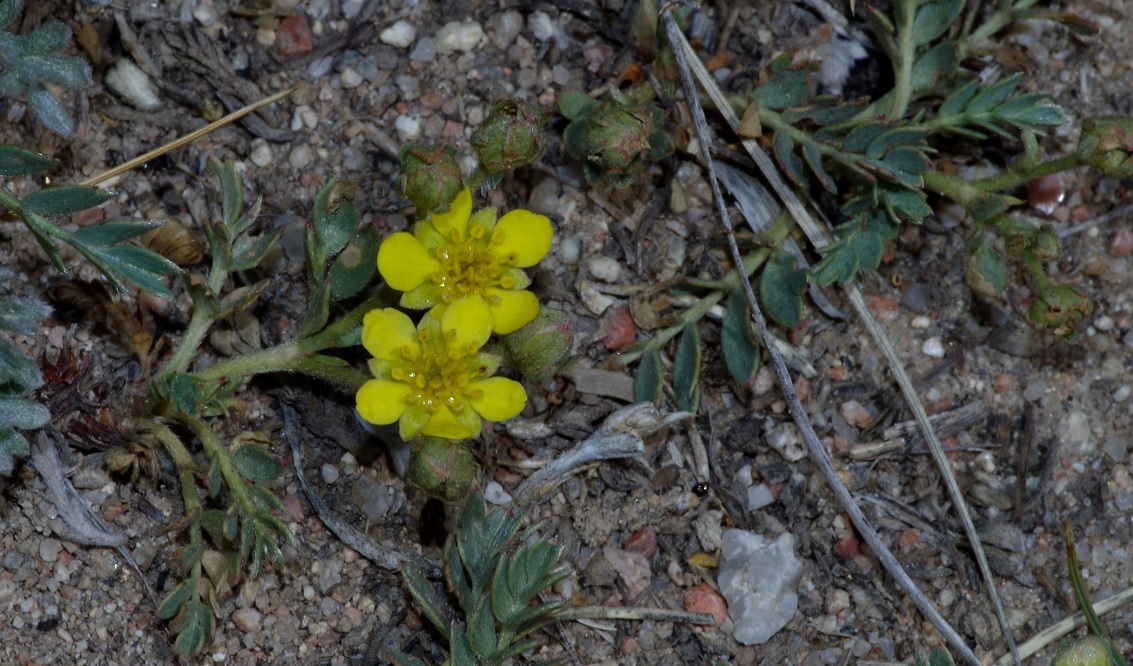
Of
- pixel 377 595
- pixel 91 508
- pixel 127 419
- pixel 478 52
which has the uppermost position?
pixel 478 52

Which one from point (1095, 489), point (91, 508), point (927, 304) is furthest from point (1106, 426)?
point (91, 508)

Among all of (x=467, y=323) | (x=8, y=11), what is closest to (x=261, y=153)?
(x=8, y=11)

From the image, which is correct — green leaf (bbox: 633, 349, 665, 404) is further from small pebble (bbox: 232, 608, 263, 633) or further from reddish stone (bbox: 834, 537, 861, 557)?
small pebble (bbox: 232, 608, 263, 633)

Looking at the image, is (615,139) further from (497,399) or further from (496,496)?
(496,496)

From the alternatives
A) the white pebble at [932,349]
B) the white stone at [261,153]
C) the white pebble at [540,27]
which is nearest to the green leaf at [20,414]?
the white stone at [261,153]

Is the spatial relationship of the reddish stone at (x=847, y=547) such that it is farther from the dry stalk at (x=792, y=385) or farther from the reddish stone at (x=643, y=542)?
the reddish stone at (x=643, y=542)

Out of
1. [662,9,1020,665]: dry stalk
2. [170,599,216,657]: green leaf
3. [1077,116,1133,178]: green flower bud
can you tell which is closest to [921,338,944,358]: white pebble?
[662,9,1020,665]: dry stalk

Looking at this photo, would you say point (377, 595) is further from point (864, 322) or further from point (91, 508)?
point (864, 322)
